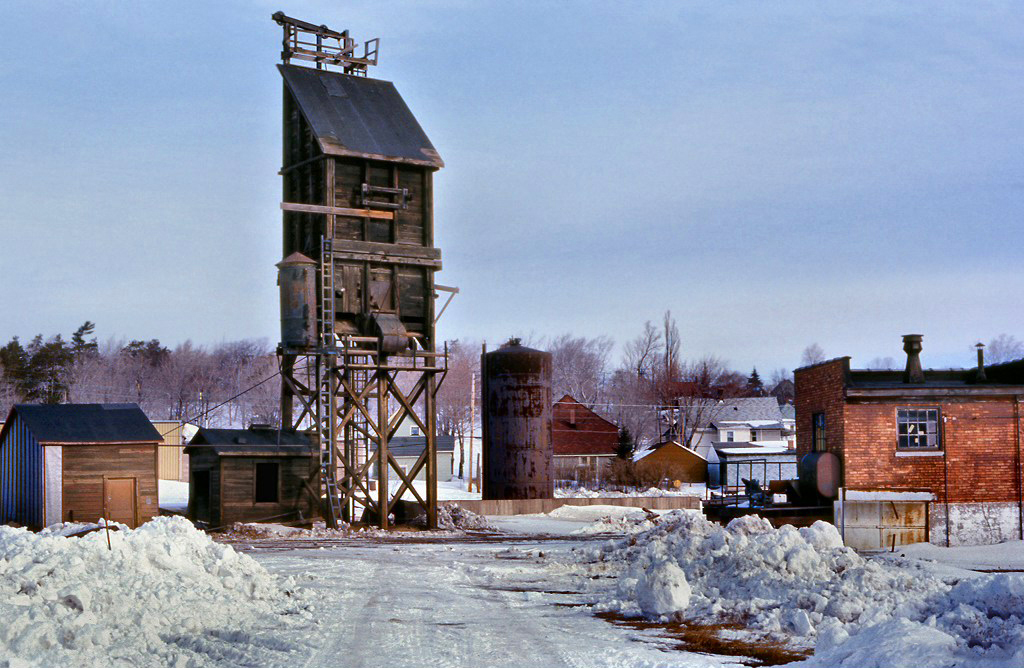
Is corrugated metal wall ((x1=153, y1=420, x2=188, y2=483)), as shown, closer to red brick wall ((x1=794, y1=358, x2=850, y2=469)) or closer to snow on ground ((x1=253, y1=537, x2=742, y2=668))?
red brick wall ((x1=794, y1=358, x2=850, y2=469))

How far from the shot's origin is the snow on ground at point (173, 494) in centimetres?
4538

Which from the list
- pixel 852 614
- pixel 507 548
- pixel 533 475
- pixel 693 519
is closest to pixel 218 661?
pixel 852 614

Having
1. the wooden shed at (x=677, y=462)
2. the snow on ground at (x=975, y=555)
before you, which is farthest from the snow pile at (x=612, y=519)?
the wooden shed at (x=677, y=462)

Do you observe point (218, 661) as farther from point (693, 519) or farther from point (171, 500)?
point (171, 500)

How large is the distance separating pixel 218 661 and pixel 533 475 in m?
30.2

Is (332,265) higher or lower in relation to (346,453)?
higher

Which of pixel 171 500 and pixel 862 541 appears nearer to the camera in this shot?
pixel 862 541

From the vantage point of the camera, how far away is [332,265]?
3319 centimetres

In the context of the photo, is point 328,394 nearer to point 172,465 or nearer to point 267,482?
point 267,482

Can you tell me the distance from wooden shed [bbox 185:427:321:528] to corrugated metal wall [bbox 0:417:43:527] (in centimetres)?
401

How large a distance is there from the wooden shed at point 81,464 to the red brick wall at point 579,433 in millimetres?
43711

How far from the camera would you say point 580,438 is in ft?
243

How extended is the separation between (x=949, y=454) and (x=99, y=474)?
23364 millimetres

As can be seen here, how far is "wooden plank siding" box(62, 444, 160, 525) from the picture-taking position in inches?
1223
